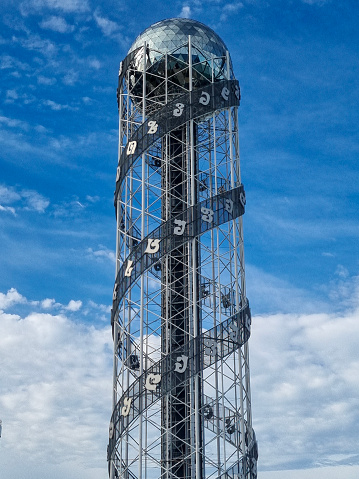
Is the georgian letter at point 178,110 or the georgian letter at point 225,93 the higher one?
the georgian letter at point 225,93

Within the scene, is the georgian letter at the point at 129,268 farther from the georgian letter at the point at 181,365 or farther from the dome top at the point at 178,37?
the dome top at the point at 178,37

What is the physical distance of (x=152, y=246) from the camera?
45031mm

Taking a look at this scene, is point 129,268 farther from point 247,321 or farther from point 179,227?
point 247,321

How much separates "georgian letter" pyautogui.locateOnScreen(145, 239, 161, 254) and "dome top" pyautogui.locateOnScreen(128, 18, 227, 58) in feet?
40.4

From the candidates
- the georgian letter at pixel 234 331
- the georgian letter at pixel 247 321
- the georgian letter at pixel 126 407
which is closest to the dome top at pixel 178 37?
Result: the georgian letter at pixel 247 321

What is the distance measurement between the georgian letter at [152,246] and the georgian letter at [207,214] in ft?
9.56

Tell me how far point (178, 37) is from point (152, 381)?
21.3m

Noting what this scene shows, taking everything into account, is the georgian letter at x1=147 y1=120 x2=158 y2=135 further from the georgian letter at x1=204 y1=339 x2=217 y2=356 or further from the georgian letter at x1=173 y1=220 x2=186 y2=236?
the georgian letter at x1=204 y1=339 x2=217 y2=356

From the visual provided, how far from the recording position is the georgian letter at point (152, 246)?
1770 inches


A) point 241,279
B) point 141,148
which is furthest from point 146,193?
point 241,279

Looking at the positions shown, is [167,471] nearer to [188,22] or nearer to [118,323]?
[118,323]

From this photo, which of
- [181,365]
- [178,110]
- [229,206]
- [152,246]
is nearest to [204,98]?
[178,110]

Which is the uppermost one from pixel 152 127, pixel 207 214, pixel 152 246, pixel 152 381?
pixel 152 127

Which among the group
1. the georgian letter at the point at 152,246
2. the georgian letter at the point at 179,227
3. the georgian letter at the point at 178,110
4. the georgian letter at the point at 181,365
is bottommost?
the georgian letter at the point at 181,365
